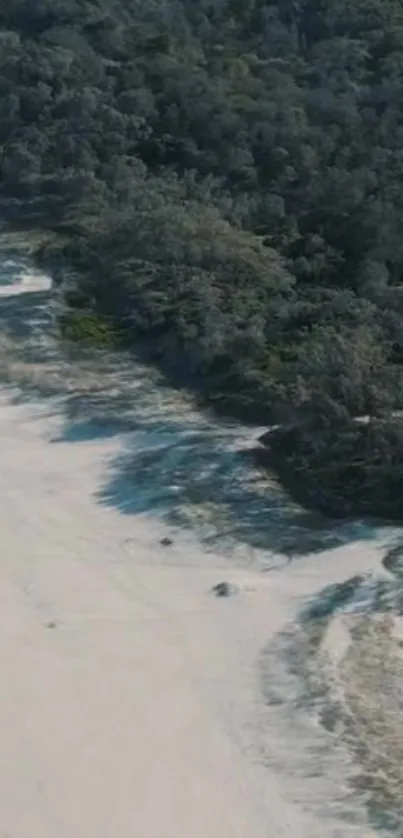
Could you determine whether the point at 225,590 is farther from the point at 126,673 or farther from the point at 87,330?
the point at 87,330

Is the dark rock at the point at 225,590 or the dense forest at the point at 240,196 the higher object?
the dense forest at the point at 240,196

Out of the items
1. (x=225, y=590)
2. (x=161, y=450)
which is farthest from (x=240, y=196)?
(x=225, y=590)

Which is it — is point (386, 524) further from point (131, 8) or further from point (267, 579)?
point (131, 8)

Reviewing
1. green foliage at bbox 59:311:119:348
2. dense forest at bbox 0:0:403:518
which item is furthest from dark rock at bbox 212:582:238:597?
green foliage at bbox 59:311:119:348

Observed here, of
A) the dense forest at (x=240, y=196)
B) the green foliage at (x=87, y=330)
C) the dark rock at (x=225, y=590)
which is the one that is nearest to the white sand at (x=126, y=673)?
the dark rock at (x=225, y=590)

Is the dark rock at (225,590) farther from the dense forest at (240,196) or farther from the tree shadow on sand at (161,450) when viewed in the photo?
the dense forest at (240,196)

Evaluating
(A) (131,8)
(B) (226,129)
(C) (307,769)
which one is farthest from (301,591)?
(A) (131,8)
